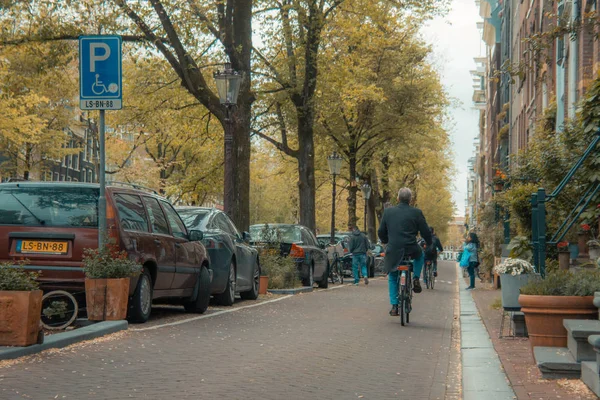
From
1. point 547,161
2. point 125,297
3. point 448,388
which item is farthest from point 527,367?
point 547,161

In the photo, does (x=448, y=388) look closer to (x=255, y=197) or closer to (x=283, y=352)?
(x=283, y=352)

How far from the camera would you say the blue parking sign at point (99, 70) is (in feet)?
39.5

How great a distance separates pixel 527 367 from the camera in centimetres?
872

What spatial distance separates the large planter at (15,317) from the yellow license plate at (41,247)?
2752 millimetres

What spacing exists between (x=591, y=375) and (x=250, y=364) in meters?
3.01

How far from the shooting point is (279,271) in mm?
21547

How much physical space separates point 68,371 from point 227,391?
152 cm

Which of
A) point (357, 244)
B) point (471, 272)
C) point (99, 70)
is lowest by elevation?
point (471, 272)

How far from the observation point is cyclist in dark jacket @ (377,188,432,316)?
44.2ft

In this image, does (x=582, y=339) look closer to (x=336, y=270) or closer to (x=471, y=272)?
(x=471, y=272)

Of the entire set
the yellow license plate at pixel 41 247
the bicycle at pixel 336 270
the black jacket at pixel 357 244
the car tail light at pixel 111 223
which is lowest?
the bicycle at pixel 336 270

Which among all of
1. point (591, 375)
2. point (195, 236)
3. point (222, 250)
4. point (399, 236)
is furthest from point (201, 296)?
point (591, 375)

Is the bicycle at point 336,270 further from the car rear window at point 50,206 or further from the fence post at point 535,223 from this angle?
the car rear window at point 50,206

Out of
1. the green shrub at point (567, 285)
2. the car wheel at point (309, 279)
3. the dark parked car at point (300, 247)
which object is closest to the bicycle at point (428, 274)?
the dark parked car at point (300, 247)
